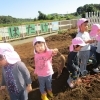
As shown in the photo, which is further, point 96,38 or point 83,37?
point 96,38

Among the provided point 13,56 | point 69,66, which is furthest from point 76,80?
point 13,56

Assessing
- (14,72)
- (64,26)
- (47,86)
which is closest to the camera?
(14,72)

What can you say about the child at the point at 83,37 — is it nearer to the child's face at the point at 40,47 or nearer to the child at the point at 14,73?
the child's face at the point at 40,47

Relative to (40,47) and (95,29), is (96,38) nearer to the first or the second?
(95,29)

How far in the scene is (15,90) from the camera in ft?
9.91

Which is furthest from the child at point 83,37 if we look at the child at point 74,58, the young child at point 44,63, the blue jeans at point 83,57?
the young child at point 44,63

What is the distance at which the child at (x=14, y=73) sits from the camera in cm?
272

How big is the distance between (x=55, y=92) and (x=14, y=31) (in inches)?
499

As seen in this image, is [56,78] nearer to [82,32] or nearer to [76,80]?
[76,80]

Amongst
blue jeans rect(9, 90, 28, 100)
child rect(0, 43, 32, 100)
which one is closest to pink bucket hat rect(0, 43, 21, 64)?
child rect(0, 43, 32, 100)

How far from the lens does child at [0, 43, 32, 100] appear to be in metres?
2.72

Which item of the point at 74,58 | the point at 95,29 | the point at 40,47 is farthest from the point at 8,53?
the point at 95,29

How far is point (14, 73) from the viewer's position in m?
2.92

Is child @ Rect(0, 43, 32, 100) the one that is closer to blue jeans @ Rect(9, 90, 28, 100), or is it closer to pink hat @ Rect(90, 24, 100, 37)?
blue jeans @ Rect(9, 90, 28, 100)
